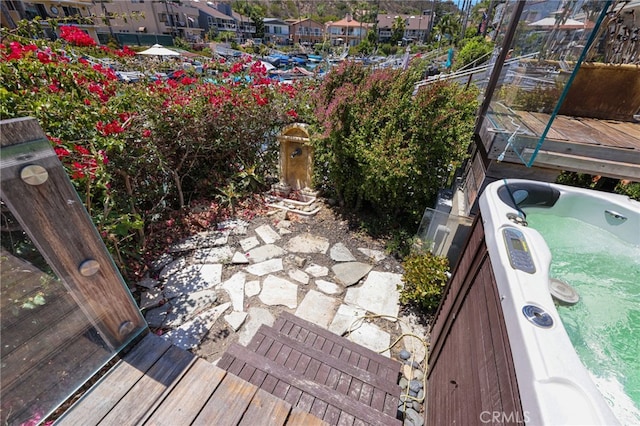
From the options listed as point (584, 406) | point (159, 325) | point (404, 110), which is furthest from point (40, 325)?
point (404, 110)

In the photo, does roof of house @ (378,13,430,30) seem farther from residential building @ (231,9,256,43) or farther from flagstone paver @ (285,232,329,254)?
flagstone paver @ (285,232,329,254)

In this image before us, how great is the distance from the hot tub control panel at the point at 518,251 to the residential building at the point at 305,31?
62580 mm

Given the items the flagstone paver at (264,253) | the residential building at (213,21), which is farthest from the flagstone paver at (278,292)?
the residential building at (213,21)

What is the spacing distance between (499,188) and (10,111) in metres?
3.92

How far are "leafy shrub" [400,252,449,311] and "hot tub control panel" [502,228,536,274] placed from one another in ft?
4.36

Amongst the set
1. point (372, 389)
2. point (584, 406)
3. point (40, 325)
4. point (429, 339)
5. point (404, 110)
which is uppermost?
point (404, 110)

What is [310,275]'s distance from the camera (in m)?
3.46

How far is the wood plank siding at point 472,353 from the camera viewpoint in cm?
123

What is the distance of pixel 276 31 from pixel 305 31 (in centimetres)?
626

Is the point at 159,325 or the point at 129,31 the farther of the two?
the point at 129,31

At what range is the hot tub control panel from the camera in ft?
4.98

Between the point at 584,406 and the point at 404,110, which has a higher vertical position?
the point at 404,110

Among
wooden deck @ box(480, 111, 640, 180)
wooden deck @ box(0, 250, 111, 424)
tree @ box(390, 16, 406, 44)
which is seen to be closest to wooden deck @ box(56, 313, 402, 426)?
wooden deck @ box(0, 250, 111, 424)

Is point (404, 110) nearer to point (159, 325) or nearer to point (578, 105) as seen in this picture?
point (578, 105)
